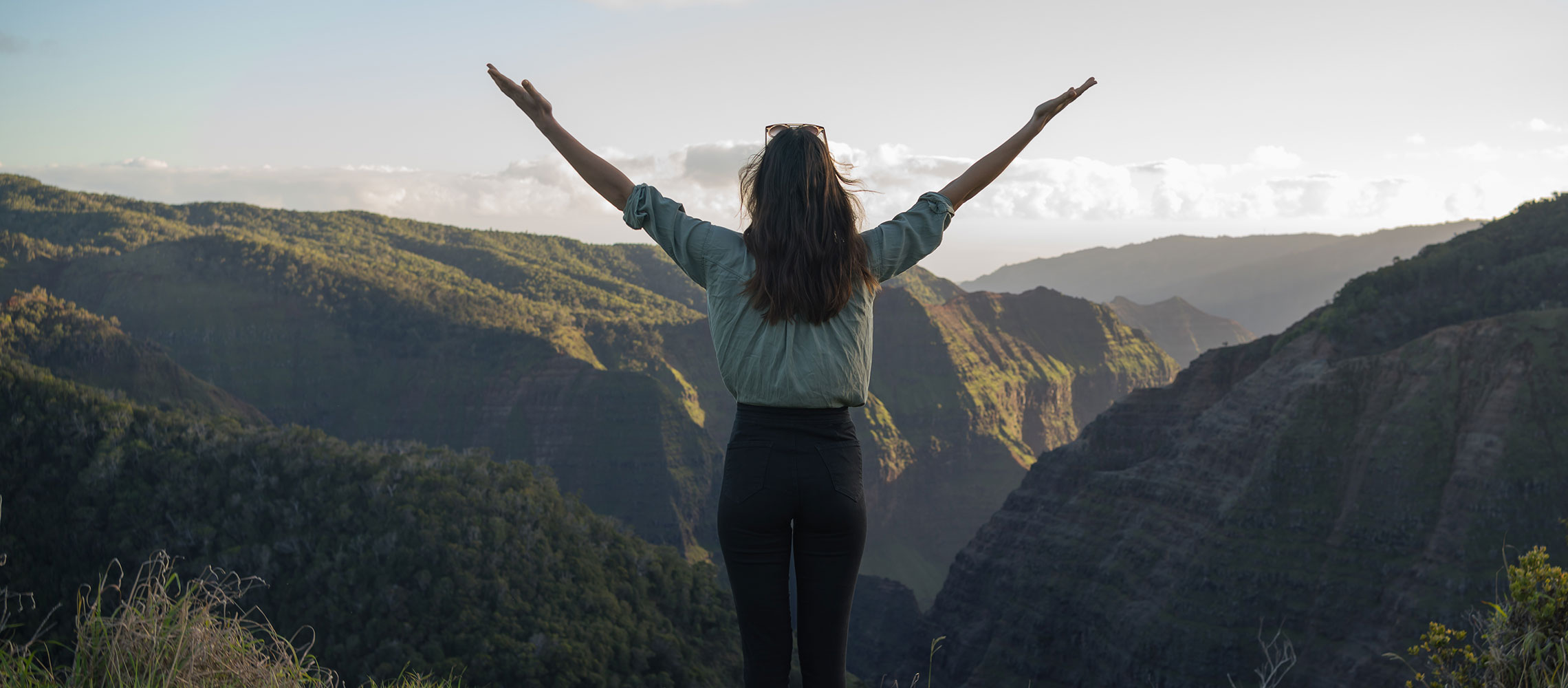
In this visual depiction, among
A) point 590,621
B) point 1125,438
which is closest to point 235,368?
point 590,621

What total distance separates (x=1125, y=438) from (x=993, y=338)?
54.3m

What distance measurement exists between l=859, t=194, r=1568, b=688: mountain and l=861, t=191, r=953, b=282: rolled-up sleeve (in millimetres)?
26781

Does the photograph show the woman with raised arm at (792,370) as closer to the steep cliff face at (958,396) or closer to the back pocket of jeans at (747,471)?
the back pocket of jeans at (747,471)

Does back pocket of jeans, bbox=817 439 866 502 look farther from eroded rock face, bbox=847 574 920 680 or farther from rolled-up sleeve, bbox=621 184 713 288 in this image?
eroded rock face, bbox=847 574 920 680

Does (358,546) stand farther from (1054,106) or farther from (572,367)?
(572,367)

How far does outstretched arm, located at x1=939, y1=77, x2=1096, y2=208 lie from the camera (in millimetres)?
2844

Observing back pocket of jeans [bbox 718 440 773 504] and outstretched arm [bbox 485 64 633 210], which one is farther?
outstretched arm [bbox 485 64 633 210]

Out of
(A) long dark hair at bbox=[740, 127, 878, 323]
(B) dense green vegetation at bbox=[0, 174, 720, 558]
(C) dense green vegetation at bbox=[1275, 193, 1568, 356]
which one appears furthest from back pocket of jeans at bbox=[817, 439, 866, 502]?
(B) dense green vegetation at bbox=[0, 174, 720, 558]

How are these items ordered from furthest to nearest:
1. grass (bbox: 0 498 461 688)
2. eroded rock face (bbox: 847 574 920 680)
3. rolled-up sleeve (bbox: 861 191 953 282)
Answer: eroded rock face (bbox: 847 574 920 680)
grass (bbox: 0 498 461 688)
rolled-up sleeve (bbox: 861 191 953 282)

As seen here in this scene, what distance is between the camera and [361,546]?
27.1 m

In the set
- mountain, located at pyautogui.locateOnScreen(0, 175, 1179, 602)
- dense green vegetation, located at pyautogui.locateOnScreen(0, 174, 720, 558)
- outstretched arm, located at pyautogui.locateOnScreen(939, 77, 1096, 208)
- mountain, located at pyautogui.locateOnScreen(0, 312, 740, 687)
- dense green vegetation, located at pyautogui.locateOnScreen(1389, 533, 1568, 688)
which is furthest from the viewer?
mountain, located at pyautogui.locateOnScreen(0, 175, 1179, 602)

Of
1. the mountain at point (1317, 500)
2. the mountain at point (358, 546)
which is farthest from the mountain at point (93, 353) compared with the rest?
the mountain at point (1317, 500)

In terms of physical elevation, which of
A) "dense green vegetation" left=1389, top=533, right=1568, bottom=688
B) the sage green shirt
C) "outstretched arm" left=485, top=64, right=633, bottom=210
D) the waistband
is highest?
"outstretched arm" left=485, top=64, right=633, bottom=210

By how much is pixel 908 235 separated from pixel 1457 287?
43946 millimetres
